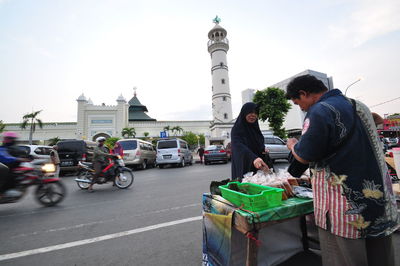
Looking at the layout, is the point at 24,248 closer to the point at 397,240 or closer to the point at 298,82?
the point at 298,82

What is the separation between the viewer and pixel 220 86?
36.7m

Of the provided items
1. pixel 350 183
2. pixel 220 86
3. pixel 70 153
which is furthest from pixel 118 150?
pixel 220 86

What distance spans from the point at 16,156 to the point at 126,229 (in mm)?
3329

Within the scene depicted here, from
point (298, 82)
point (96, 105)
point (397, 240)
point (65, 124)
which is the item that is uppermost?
point (96, 105)

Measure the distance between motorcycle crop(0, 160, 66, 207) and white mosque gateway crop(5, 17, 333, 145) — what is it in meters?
30.6

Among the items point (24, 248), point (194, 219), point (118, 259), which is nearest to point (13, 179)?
point (24, 248)

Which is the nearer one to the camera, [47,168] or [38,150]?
[47,168]

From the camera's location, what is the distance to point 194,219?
337 cm

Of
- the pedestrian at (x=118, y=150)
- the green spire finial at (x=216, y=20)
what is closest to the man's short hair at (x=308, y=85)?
the pedestrian at (x=118, y=150)

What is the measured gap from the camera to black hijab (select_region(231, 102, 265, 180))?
8.18 feet

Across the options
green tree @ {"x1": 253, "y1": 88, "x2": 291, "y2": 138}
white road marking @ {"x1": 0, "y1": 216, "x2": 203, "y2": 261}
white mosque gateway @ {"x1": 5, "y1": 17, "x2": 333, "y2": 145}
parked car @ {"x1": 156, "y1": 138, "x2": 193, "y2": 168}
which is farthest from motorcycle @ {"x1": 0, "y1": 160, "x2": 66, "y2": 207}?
white mosque gateway @ {"x1": 5, "y1": 17, "x2": 333, "y2": 145}

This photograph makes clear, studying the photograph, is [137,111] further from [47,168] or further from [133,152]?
[47,168]

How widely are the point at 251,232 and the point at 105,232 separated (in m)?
2.59

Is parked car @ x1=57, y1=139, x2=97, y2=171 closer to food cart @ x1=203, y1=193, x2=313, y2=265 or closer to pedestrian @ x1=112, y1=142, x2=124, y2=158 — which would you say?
pedestrian @ x1=112, y1=142, x2=124, y2=158
